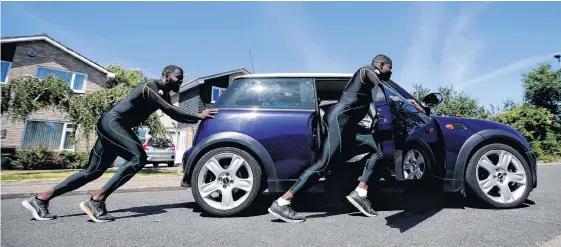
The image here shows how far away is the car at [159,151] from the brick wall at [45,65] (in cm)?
424

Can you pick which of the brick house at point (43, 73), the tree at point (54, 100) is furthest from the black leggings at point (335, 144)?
the brick house at point (43, 73)

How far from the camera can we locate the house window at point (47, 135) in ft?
52.2

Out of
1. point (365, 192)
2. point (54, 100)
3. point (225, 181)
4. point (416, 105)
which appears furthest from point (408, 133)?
point (54, 100)

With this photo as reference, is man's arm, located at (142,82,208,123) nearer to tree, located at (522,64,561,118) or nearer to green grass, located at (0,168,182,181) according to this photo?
green grass, located at (0,168,182,181)

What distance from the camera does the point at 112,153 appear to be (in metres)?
3.26

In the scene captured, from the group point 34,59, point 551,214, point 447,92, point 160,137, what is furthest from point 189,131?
point 447,92

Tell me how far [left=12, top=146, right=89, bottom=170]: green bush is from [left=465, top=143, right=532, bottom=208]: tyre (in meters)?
17.8

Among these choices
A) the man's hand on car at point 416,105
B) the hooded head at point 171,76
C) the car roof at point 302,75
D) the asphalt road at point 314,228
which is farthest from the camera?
the car roof at point 302,75

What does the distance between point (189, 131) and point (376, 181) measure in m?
19.7

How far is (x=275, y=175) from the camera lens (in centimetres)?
308

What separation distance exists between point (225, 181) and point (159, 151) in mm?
14185

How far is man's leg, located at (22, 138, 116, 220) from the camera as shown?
305 cm

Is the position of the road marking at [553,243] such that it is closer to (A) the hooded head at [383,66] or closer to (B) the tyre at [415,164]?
(B) the tyre at [415,164]

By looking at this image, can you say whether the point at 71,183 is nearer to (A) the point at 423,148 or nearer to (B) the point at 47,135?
(A) the point at 423,148
